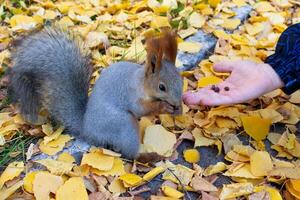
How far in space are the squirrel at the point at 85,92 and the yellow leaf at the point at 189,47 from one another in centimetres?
54

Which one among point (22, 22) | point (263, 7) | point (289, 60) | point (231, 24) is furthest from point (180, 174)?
point (263, 7)

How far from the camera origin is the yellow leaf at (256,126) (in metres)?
1.65

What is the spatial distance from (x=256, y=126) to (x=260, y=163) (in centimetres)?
19

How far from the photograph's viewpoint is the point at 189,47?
2.05 metres

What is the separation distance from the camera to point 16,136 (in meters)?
1.60

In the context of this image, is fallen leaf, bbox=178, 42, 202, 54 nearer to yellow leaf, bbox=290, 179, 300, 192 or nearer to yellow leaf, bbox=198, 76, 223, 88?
yellow leaf, bbox=198, 76, 223, 88

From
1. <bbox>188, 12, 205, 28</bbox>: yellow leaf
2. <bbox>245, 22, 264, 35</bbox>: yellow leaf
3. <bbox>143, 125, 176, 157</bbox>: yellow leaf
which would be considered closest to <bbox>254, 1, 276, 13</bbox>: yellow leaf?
<bbox>245, 22, 264, 35</bbox>: yellow leaf

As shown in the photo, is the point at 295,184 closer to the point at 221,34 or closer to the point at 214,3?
the point at 221,34

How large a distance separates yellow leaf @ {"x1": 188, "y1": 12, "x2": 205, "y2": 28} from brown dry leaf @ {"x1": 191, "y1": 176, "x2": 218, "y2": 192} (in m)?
0.96

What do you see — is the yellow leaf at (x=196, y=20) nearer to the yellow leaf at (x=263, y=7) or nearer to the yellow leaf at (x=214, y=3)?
the yellow leaf at (x=214, y=3)

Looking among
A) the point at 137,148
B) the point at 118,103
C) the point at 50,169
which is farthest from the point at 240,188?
the point at 50,169

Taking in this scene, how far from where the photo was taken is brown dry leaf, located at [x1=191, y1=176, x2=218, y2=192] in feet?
4.68

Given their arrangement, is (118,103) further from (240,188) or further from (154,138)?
(240,188)

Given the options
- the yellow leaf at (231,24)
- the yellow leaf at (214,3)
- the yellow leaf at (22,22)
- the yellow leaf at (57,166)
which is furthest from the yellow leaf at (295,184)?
the yellow leaf at (22,22)
